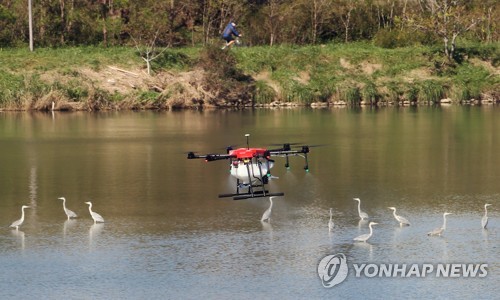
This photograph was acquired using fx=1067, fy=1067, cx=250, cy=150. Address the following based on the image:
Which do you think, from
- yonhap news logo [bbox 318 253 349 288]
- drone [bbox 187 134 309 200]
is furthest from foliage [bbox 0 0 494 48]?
yonhap news logo [bbox 318 253 349 288]

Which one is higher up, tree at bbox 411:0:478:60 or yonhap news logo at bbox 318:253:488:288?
tree at bbox 411:0:478:60

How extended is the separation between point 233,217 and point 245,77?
46.7 metres

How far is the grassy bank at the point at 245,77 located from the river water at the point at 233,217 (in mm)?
20199

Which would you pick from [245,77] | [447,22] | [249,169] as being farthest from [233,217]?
[447,22]

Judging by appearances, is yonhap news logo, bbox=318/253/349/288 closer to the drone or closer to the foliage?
the drone

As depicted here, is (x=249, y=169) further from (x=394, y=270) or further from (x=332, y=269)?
(x=394, y=270)

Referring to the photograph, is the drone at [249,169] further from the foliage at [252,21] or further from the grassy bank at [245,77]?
the foliage at [252,21]

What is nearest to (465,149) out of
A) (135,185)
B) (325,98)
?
(135,185)

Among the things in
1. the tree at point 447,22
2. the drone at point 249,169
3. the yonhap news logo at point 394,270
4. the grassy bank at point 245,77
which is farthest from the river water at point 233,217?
the tree at point 447,22

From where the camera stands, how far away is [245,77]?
2785 inches

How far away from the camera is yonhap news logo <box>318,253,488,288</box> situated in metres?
18.8

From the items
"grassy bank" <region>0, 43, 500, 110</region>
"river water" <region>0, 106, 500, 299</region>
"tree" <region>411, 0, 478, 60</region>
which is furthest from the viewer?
"tree" <region>411, 0, 478, 60</region>

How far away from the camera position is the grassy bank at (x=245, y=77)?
6531 centimetres

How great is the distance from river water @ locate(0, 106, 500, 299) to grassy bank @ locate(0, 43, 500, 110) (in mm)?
20199
